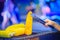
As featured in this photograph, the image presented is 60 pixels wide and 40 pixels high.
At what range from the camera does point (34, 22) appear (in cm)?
143

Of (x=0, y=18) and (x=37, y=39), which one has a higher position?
(x=0, y=18)

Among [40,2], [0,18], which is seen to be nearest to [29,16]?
[40,2]

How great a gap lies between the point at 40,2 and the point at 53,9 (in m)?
0.13

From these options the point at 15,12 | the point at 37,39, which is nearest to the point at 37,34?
the point at 37,39

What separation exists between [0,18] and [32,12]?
29 centimetres

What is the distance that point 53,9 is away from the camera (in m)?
1.42

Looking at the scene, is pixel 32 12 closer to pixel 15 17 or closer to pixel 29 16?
pixel 29 16

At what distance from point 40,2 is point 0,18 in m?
0.38

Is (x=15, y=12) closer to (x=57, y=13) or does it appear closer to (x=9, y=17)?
(x=9, y=17)

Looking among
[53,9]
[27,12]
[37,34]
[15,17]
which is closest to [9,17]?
[15,17]

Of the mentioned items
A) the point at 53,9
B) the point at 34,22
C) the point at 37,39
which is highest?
the point at 53,9

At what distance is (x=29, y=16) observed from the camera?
1.44 m

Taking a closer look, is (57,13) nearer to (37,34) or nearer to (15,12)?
(37,34)

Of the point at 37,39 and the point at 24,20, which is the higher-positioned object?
the point at 24,20
